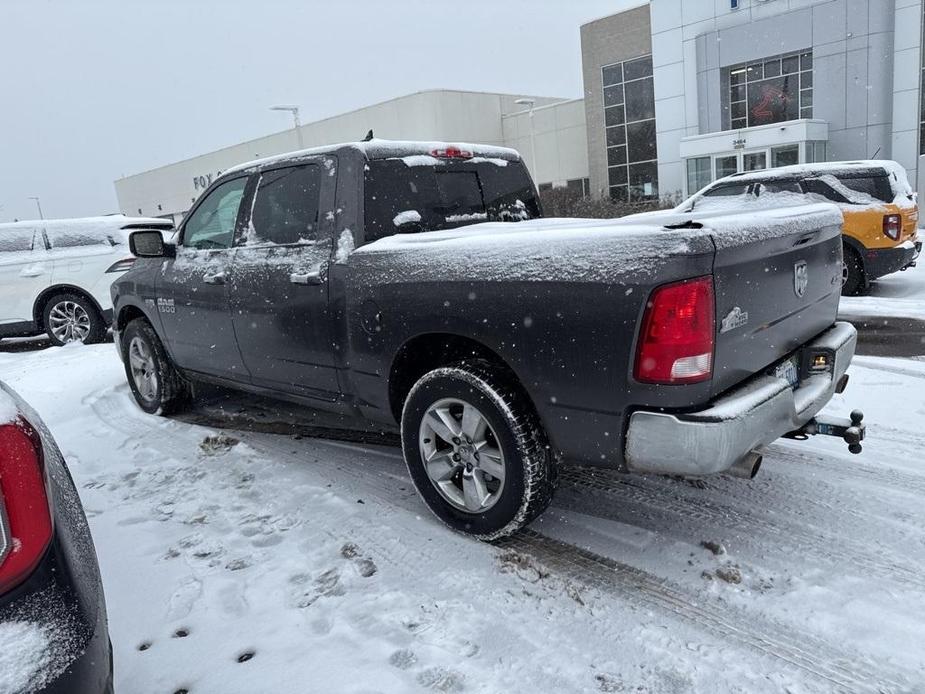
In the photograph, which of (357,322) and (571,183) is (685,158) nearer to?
(571,183)

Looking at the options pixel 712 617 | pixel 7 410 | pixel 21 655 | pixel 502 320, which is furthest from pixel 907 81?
pixel 21 655

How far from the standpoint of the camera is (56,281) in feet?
30.6

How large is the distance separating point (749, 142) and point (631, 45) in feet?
30.4

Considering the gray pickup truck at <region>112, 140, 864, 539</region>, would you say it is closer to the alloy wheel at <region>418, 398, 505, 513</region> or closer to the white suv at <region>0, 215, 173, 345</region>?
the alloy wheel at <region>418, 398, 505, 513</region>

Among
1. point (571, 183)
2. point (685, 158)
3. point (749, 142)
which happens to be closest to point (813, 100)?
point (749, 142)

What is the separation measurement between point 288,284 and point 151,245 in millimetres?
1755

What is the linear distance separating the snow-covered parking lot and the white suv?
591 centimetres

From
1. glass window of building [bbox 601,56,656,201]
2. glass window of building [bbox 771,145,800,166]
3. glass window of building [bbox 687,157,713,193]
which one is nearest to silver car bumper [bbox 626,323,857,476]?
glass window of building [bbox 771,145,800,166]

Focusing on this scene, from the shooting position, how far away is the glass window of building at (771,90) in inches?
920

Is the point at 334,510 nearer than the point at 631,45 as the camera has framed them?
Yes

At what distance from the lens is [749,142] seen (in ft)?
76.4

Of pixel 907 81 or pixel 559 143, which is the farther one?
pixel 559 143

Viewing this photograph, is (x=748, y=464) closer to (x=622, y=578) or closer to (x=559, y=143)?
(x=622, y=578)

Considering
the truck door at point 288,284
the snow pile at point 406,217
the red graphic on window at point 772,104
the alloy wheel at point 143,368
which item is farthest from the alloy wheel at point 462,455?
the red graphic on window at point 772,104
